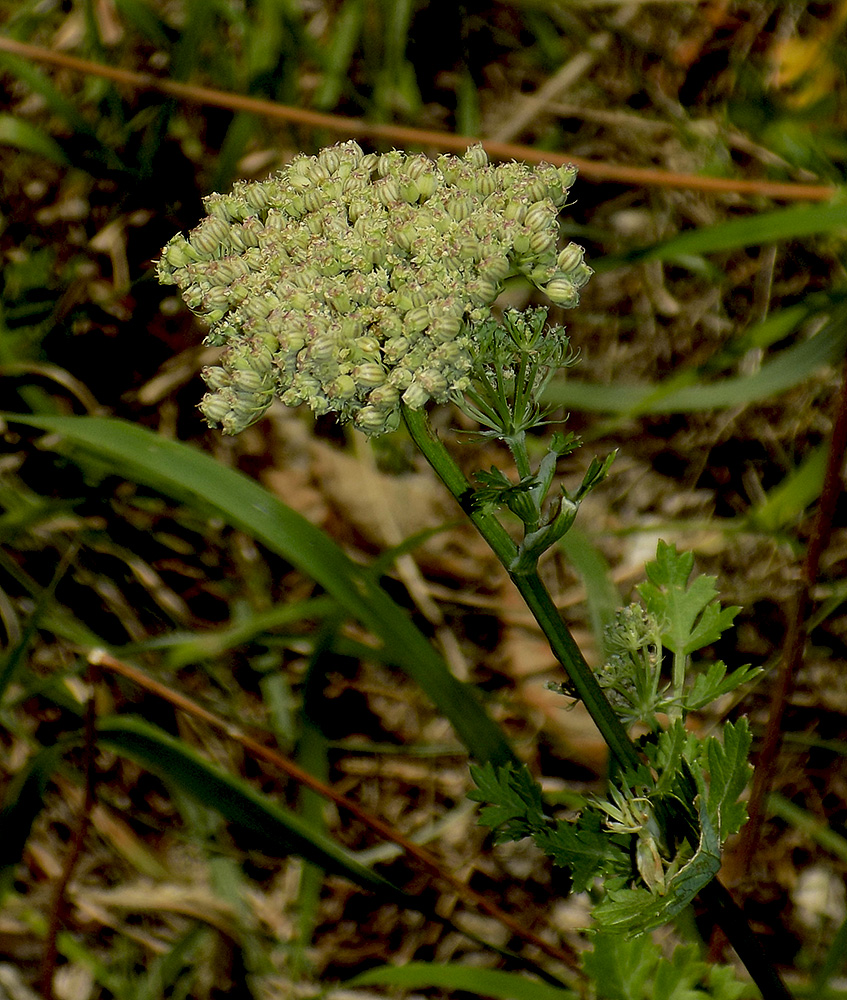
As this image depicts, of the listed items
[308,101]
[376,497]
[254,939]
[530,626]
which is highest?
[308,101]

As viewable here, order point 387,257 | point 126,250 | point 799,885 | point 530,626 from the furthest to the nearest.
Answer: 1. point 126,250
2. point 530,626
3. point 799,885
4. point 387,257

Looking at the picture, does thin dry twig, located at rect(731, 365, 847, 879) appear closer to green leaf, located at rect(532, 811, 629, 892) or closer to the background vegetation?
the background vegetation

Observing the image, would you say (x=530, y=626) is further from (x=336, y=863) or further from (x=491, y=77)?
(x=491, y=77)

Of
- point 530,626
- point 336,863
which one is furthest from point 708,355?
point 336,863

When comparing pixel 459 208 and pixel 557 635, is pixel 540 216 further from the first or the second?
pixel 557 635

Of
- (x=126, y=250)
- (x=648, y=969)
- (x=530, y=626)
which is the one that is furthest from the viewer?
(x=126, y=250)

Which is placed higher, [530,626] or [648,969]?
[648,969]

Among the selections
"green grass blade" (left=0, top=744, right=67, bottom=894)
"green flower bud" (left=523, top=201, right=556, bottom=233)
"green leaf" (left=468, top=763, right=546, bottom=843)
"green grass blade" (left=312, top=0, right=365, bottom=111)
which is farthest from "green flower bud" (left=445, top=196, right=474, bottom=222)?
"green grass blade" (left=312, top=0, right=365, bottom=111)

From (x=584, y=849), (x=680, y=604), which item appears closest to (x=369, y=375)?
(x=680, y=604)
